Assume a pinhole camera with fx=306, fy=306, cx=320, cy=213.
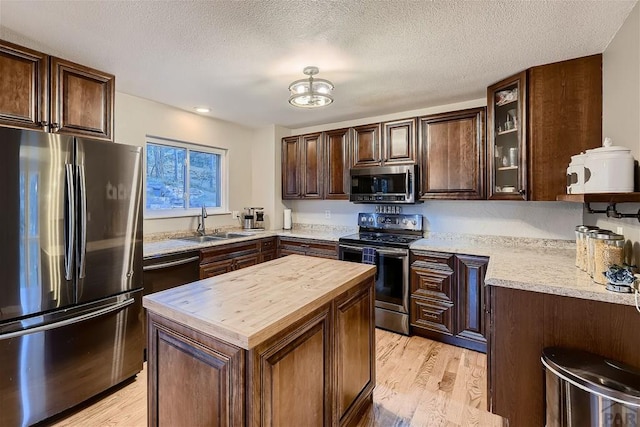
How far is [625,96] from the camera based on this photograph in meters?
1.77

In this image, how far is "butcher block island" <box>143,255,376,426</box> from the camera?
3.65ft

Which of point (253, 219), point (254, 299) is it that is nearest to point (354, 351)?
point (254, 299)

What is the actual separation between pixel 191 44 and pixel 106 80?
3.04 feet

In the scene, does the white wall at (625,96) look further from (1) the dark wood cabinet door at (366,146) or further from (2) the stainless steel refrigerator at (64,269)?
(2) the stainless steel refrigerator at (64,269)

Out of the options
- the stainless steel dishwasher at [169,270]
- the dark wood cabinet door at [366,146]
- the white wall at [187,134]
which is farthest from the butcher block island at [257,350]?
the white wall at [187,134]

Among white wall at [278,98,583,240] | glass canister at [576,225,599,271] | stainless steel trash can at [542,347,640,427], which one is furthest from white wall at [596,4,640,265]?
white wall at [278,98,583,240]

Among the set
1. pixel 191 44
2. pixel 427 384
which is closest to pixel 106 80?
pixel 191 44

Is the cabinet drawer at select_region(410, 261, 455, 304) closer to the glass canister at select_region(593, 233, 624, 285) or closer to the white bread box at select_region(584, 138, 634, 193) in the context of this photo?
the glass canister at select_region(593, 233, 624, 285)

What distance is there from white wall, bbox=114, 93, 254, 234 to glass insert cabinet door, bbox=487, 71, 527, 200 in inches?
123

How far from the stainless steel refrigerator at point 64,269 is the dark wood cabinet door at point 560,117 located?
3060mm

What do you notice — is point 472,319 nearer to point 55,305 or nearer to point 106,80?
point 55,305

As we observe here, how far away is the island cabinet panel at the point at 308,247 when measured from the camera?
3629 mm

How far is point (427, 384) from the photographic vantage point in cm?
231

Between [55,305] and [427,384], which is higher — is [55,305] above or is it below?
above
